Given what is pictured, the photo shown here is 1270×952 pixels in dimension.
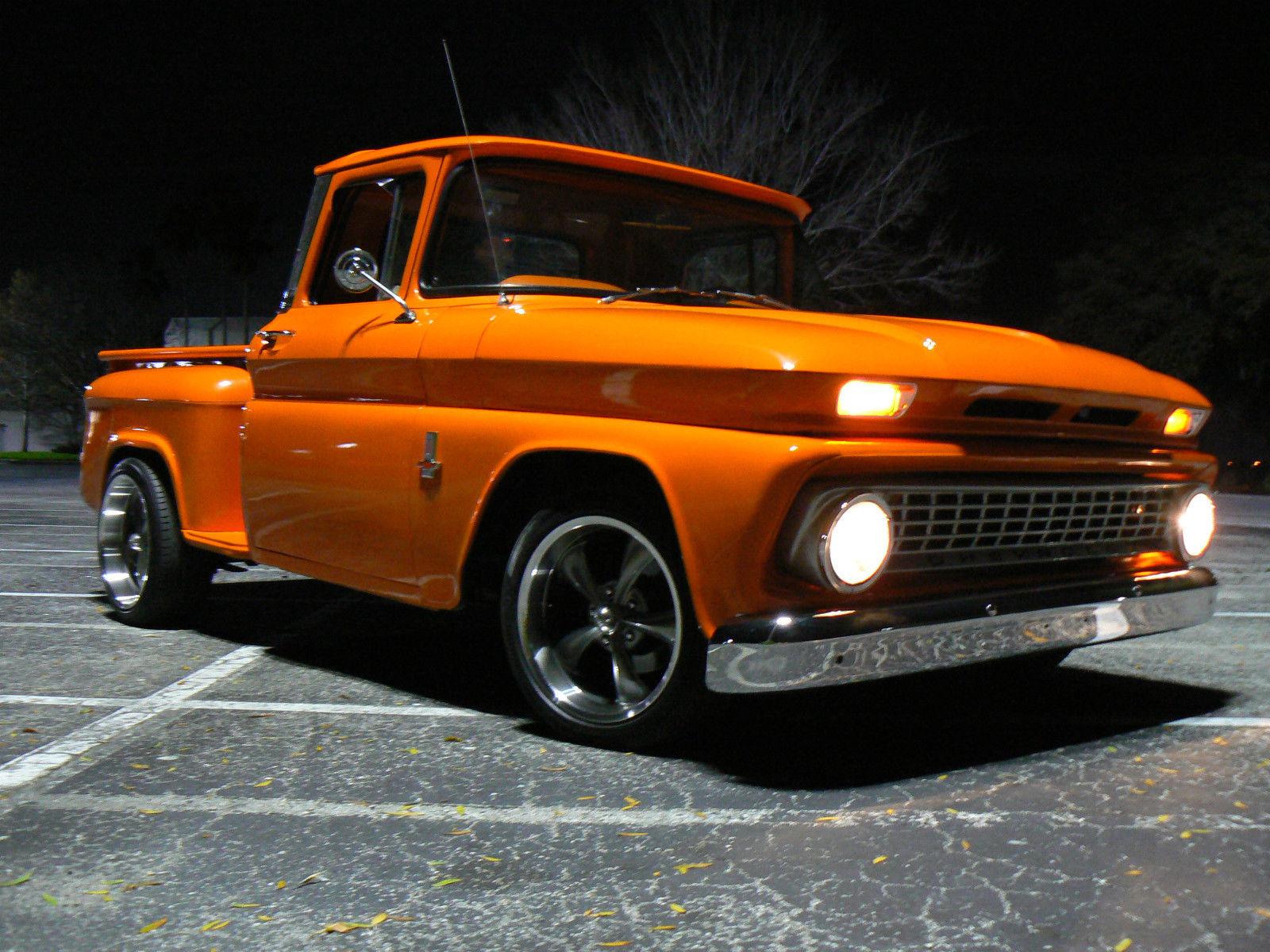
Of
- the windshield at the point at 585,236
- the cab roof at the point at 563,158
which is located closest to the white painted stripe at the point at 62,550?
the cab roof at the point at 563,158

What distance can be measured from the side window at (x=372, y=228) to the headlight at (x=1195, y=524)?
2819 mm

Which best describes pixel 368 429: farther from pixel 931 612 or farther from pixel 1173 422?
pixel 1173 422

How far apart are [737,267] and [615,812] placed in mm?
2475

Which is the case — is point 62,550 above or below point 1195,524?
below

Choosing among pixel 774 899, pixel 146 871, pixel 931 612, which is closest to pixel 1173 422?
pixel 931 612

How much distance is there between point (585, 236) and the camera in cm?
484

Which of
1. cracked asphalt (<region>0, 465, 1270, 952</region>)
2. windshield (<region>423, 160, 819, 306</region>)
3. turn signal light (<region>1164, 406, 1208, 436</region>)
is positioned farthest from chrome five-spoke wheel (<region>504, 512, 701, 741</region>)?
turn signal light (<region>1164, 406, 1208, 436</region>)

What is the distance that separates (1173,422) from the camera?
4461mm

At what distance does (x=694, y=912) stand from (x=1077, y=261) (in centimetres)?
3979

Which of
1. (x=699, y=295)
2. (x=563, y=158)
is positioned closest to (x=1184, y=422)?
(x=699, y=295)

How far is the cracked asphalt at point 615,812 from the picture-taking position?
2803 mm

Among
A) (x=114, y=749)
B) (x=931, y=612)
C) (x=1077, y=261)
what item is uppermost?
(x=1077, y=261)

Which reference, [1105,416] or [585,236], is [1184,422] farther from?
[585,236]

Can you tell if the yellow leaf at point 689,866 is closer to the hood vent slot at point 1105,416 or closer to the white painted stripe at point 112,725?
the hood vent slot at point 1105,416
